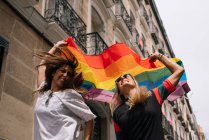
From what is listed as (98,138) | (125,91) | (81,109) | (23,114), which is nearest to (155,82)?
(23,114)

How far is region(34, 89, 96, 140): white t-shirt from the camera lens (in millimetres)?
2807

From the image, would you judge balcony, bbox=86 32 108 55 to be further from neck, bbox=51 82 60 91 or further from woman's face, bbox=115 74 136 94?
neck, bbox=51 82 60 91

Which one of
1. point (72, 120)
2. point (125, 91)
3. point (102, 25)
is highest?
point (102, 25)

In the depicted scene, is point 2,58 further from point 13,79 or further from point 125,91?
point 125,91

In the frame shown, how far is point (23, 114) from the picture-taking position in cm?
601

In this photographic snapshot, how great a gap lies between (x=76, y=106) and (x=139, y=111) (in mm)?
553

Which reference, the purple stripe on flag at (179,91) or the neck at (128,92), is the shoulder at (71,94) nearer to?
the neck at (128,92)

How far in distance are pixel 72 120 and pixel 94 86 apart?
3.06 meters

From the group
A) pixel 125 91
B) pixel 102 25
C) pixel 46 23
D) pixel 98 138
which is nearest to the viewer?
pixel 125 91

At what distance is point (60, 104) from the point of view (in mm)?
2963

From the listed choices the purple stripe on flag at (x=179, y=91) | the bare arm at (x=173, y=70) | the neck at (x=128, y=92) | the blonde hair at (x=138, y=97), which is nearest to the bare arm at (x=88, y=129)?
the blonde hair at (x=138, y=97)

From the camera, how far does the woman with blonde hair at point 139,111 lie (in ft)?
9.87

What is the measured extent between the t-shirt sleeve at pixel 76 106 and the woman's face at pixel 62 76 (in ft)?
0.53

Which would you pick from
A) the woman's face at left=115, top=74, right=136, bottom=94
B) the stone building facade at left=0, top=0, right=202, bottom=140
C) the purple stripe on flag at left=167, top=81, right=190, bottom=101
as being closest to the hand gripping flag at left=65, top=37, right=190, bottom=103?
the purple stripe on flag at left=167, top=81, right=190, bottom=101
